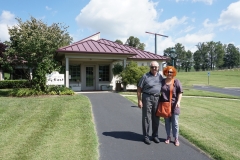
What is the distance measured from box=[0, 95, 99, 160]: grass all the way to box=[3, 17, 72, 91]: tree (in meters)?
3.72

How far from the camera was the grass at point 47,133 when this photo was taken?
412cm

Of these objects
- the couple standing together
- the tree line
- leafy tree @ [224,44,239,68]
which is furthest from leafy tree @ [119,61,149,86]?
leafy tree @ [224,44,239,68]

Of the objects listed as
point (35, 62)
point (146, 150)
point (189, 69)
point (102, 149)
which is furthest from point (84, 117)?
point (189, 69)

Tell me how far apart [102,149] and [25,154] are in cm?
157

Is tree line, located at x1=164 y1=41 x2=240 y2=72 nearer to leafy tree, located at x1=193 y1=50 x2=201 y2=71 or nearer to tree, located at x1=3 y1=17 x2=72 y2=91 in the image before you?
leafy tree, located at x1=193 y1=50 x2=201 y2=71

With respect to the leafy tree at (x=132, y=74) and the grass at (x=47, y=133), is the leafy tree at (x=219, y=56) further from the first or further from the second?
the grass at (x=47, y=133)

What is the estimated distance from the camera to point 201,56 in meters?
108

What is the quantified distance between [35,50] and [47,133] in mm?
8080

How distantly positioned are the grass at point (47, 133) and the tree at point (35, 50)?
372 centimetres

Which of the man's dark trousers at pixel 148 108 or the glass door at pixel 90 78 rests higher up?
the glass door at pixel 90 78

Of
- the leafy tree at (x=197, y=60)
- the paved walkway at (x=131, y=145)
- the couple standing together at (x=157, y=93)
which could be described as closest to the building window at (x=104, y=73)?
the paved walkway at (x=131, y=145)

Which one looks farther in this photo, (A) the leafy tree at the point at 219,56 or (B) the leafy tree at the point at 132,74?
(A) the leafy tree at the point at 219,56

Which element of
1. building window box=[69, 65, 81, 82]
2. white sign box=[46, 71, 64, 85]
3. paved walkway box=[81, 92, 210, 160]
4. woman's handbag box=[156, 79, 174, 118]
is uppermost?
building window box=[69, 65, 81, 82]

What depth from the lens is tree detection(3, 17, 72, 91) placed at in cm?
1191
